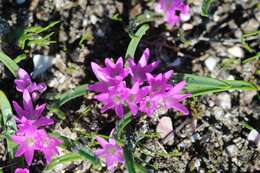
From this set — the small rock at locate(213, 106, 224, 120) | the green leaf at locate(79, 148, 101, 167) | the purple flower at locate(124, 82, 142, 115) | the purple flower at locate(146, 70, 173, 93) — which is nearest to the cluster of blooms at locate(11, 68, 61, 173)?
the green leaf at locate(79, 148, 101, 167)

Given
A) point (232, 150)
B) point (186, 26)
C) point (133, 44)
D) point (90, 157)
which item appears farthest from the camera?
point (186, 26)

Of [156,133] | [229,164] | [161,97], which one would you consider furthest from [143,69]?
[229,164]

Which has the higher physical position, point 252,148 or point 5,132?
point 5,132

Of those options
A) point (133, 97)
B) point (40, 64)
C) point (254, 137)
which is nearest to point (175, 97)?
point (133, 97)

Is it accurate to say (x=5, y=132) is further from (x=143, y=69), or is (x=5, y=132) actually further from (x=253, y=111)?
(x=253, y=111)

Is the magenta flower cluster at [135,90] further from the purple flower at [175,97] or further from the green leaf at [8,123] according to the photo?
the green leaf at [8,123]

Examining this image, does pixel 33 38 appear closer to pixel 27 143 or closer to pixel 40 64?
pixel 40 64
